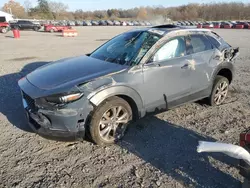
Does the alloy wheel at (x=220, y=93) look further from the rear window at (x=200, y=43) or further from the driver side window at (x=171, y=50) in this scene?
the driver side window at (x=171, y=50)

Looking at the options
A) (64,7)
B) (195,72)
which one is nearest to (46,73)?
(195,72)

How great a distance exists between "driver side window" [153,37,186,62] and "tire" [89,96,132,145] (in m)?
0.96

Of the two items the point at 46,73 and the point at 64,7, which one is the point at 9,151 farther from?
the point at 64,7

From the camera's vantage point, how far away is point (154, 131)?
3.97 meters


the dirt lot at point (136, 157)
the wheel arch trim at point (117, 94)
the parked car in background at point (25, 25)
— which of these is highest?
the parked car in background at point (25, 25)

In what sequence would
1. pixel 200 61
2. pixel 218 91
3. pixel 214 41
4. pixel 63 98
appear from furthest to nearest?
pixel 218 91 < pixel 214 41 < pixel 200 61 < pixel 63 98

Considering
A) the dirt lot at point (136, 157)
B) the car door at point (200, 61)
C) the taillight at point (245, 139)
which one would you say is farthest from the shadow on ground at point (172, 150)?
the car door at point (200, 61)

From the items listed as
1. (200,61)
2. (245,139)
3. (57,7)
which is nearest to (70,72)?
(200,61)

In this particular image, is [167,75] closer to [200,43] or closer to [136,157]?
[200,43]

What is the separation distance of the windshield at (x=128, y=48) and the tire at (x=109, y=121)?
0.70 m

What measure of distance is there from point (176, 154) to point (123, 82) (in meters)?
1.27

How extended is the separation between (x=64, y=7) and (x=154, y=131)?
329ft

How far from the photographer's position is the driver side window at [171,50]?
3859mm

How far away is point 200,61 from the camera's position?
436cm
